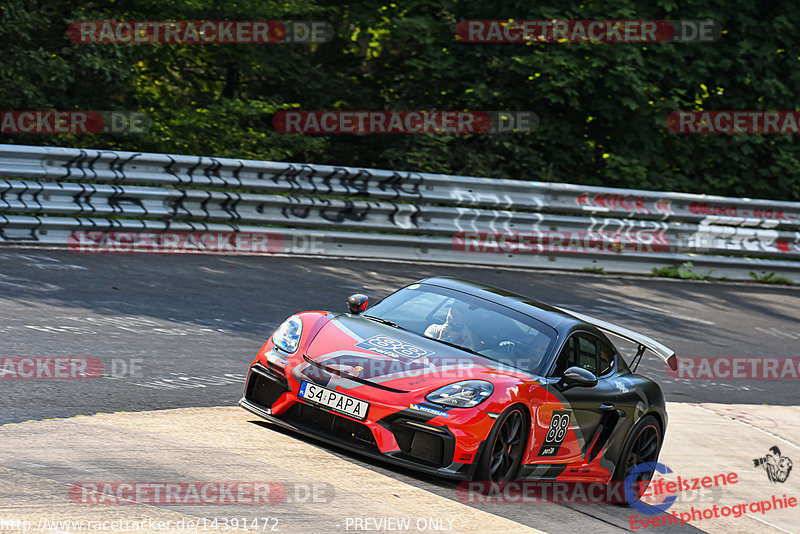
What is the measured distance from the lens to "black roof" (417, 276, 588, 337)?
7.53m

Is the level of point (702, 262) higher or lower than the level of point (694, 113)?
lower

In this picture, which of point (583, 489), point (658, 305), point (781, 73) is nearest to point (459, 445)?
point (583, 489)

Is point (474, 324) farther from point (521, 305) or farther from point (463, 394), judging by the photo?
point (463, 394)

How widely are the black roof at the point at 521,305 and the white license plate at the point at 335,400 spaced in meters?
1.65

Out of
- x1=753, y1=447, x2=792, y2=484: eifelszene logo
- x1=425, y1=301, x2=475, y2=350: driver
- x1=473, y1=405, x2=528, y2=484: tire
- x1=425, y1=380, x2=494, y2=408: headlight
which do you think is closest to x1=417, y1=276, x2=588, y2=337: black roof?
x1=425, y1=301, x2=475, y2=350: driver

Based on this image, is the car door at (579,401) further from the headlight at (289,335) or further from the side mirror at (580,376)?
the headlight at (289,335)

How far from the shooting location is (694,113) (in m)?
20.5

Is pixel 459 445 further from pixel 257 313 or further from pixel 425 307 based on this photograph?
pixel 257 313

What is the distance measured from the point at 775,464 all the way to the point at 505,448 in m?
4.07

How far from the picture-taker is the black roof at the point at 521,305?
7527mm

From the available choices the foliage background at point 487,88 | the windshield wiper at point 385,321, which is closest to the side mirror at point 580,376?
the windshield wiper at point 385,321

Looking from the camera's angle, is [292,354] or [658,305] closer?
[292,354]

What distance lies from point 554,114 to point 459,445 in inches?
569

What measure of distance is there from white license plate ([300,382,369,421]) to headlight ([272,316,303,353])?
416 millimetres
